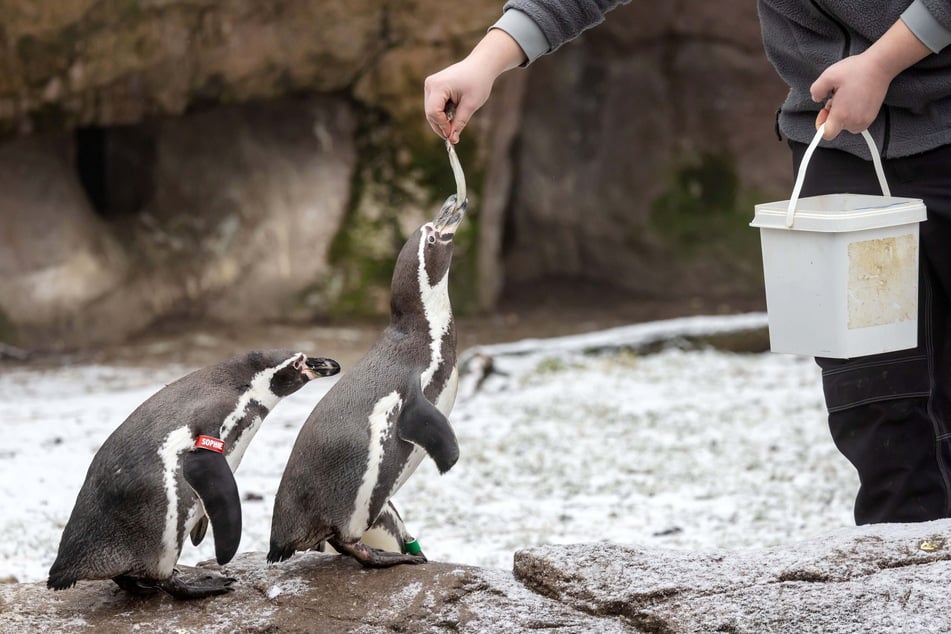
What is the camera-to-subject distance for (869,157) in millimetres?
2234

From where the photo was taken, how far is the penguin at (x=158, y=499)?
2061 millimetres

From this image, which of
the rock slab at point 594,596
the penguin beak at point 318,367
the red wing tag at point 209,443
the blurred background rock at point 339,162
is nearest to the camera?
the rock slab at point 594,596

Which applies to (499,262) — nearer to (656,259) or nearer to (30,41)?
(656,259)

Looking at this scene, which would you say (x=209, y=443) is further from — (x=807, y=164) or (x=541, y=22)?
(x=807, y=164)

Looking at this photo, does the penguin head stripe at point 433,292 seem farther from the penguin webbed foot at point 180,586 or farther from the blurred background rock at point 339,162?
the blurred background rock at point 339,162

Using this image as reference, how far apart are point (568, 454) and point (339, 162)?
3.15m

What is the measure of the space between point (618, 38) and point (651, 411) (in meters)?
3.52

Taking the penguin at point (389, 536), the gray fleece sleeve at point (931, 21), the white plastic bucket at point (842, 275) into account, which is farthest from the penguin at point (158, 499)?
the gray fleece sleeve at point (931, 21)

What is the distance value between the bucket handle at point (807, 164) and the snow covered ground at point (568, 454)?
825mm

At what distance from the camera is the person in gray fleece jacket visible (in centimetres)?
217

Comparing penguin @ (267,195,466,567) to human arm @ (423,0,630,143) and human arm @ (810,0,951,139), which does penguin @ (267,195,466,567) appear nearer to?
human arm @ (423,0,630,143)

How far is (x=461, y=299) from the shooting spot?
7.22 meters

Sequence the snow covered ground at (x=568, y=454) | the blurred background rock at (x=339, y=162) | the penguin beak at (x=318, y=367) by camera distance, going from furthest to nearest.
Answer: the blurred background rock at (x=339, y=162) → the snow covered ground at (x=568, y=454) → the penguin beak at (x=318, y=367)

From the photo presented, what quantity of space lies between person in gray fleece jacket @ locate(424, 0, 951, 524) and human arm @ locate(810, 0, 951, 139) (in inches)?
2.7
